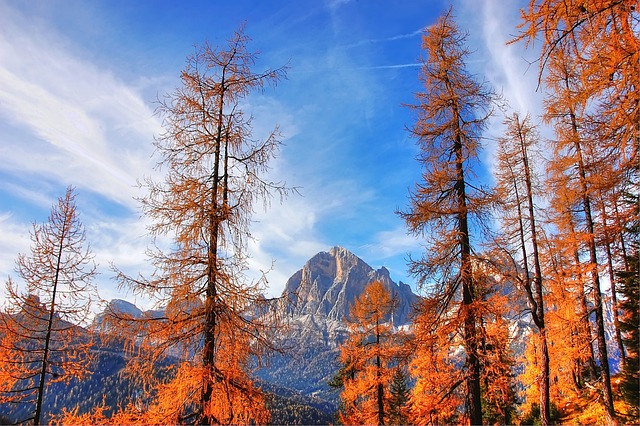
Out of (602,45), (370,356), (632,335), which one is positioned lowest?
(370,356)

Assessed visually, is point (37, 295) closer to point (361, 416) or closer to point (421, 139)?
point (421, 139)

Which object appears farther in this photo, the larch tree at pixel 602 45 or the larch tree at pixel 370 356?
the larch tree at pixel 370 356

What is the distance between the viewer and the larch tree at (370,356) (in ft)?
66.1

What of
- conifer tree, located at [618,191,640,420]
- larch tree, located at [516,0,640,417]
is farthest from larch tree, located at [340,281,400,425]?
larch tree, located at [516,0,640,417]

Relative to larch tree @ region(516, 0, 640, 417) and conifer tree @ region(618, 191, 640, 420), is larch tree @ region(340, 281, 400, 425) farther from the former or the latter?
larch tree @ region(516, 0, 640, 417)

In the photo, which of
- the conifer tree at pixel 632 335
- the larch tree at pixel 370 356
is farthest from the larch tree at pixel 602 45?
the larch tree at pixel 370 356

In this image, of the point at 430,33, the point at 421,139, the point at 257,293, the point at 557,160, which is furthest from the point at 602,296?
the point at 257,293

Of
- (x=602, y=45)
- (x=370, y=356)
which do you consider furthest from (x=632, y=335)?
(x=602, y=45)

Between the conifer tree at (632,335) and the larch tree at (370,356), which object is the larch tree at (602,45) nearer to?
the conifer tree at (632,335)

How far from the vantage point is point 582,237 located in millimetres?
12656

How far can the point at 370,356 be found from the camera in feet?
65.6

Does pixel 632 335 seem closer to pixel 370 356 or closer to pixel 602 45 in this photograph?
pixel 370 356

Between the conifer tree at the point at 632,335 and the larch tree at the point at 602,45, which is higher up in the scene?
the larch tree at the point at 602,45

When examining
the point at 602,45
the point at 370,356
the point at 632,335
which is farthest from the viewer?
the point at 370,356
